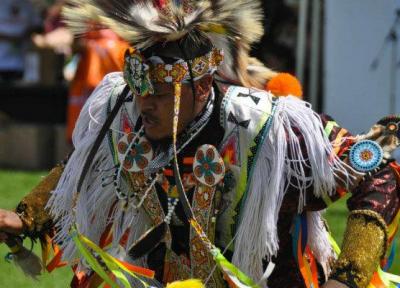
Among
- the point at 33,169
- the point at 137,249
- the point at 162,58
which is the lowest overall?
the point at 33,169

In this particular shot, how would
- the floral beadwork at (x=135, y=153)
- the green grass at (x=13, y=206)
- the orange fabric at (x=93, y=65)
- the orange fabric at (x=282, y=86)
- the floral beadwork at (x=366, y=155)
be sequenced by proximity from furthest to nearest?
the orange fabric at (x=93, y=65) → the green grass at (x=13, y=206) → the orange fabric at (x=282, y=86) → the floral beadwork at (x=135, y=153) → the floral beadwork at (x=366, y=155)

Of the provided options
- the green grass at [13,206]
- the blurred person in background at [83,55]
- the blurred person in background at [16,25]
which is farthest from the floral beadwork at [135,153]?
the blurred person in background at [16,25]

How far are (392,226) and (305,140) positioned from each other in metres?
0.35

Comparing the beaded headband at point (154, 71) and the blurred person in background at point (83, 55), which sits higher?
the beaded headband at point (154, 71)

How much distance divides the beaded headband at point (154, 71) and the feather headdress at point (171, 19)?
0.15 ft

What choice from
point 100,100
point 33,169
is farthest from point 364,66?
point 100,100

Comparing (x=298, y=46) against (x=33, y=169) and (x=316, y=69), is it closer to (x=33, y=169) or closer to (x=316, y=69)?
(x=316, y=69)

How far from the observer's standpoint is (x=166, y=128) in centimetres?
294

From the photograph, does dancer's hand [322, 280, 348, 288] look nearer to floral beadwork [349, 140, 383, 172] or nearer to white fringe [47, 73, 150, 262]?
floral beadwork [349, 140, 383, 172]

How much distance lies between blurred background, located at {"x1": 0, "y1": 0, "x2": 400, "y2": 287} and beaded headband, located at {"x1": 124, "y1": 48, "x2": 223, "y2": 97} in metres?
3.47

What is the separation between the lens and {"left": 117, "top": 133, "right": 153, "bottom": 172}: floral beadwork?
10.2 ft

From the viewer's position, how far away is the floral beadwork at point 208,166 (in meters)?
2.98

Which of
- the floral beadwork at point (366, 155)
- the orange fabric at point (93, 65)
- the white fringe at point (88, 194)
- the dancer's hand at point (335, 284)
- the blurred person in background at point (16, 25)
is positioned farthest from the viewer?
the blurred person in background at point (16, 25)

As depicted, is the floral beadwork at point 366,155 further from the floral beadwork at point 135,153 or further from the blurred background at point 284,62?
the blurred background at point 284,62
